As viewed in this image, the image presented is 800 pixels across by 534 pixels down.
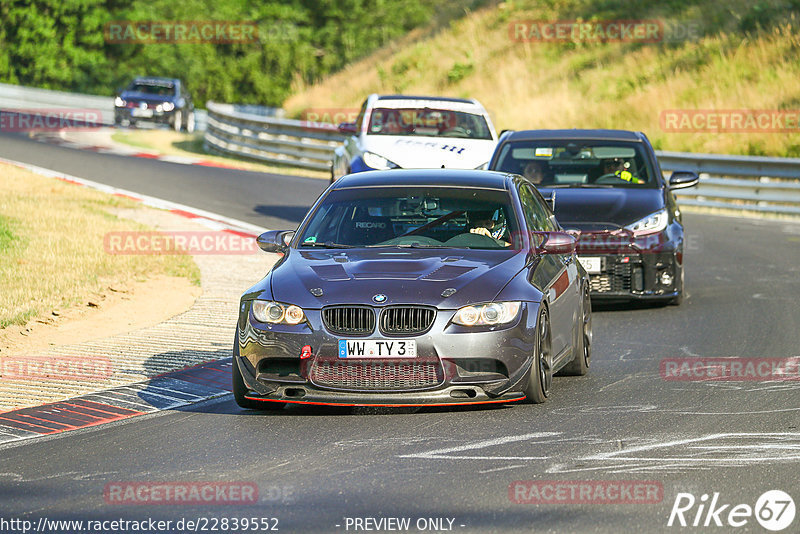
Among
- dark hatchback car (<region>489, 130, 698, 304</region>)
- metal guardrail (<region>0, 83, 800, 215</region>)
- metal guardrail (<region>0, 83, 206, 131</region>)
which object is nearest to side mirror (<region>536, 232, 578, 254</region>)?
dark hatchback car (<region>489, 130, 698, 304</region>)

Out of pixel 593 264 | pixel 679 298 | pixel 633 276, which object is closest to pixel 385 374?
pixel 593 264

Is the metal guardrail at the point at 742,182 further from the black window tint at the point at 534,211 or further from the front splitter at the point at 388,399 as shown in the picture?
the front splitter at the point at 388,399

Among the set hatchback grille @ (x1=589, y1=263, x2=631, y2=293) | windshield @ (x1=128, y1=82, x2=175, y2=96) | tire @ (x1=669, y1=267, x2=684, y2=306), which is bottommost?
windshield @ (x1=128, y1=82, x2=175, y2=96)

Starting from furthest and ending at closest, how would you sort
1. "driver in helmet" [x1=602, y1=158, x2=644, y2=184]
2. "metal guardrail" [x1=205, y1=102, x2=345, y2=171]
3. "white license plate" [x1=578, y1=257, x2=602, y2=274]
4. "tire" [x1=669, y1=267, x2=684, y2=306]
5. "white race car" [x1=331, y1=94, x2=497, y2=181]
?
"metal guardrail" [x1=205, y1=102, x2=345, y2=171], "white race car" [x1=331, y1=94, x2=497, y2=181], "driver in helmet" [x1=602, y1=158, x2=644, y2=184], "tire" [x1=669, y1=267, x2=684, y2=306], "white license plate" [x1=578, y1=257, x2=602, y2=274]

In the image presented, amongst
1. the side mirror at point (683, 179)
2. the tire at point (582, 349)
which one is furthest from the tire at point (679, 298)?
the tire at point (582, 349)

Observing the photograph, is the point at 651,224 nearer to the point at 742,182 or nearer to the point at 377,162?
the point at 377,162

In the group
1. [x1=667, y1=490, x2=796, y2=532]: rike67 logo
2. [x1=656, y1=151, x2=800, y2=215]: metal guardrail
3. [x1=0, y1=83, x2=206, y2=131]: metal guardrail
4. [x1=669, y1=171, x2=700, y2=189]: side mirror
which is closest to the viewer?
[x1=667, y1=490, x2=796, y2=532]: rike67 logo

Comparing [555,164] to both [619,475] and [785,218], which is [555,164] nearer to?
[619,475]

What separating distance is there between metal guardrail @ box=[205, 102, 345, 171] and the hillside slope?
21.1 ft

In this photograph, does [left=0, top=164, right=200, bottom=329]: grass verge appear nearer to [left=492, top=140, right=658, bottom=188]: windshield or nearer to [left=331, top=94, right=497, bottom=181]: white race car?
[left=331, top=94, right=497, bottom=181]: white race car

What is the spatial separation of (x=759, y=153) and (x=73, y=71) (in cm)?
4502

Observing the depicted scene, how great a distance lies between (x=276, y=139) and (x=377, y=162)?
15.7 meters

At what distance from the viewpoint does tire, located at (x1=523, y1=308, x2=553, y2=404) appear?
8328 millimetres

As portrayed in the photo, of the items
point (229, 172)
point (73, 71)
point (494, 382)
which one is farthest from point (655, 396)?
point (73, 71)
